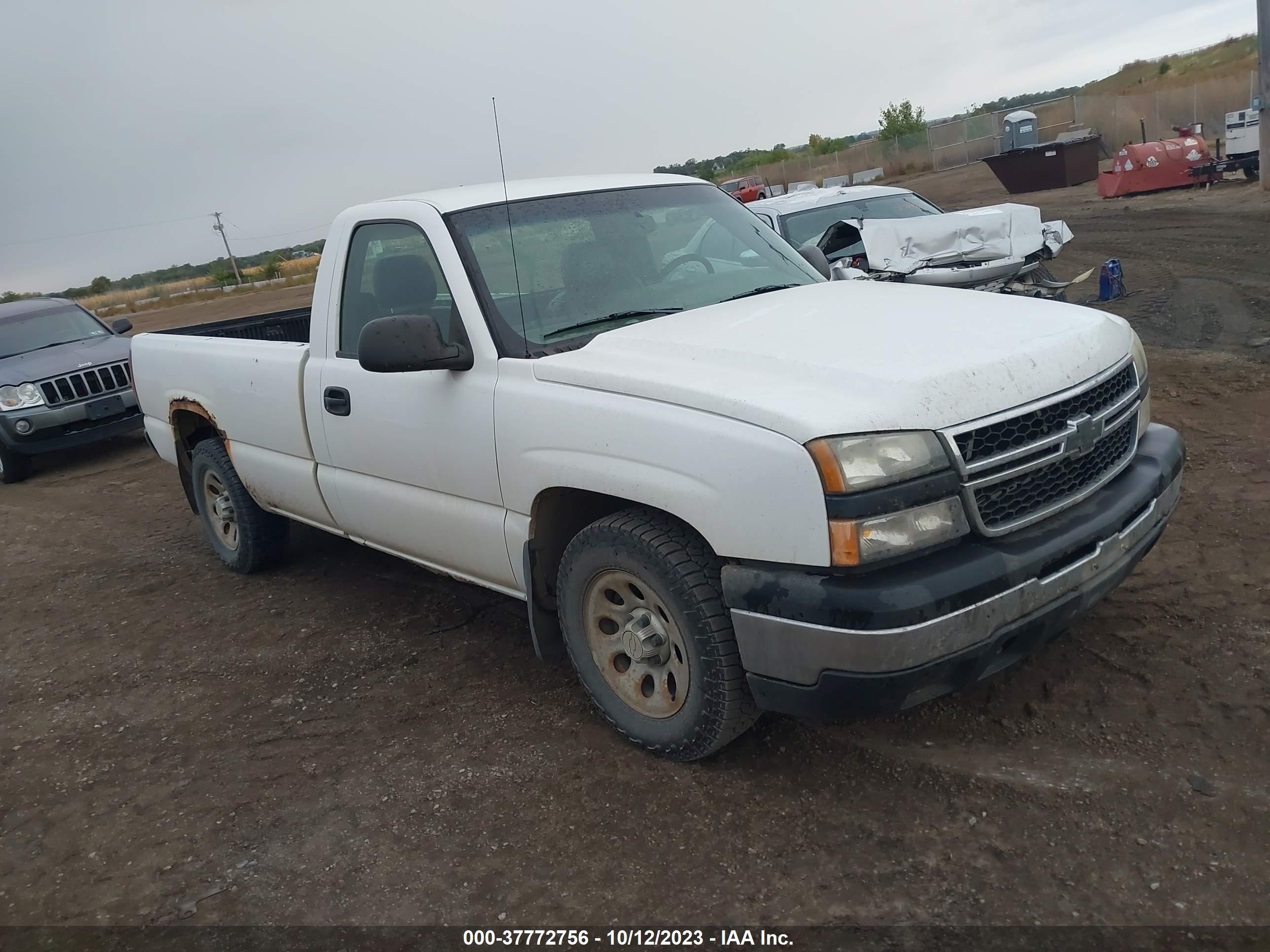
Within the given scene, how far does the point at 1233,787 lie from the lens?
9.95 feet

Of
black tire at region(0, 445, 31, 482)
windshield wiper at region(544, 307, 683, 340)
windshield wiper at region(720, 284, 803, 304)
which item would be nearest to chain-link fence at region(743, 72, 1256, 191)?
black tire at region(0, 445, 31, 482)

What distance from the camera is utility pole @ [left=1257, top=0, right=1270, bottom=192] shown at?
56.5 ft

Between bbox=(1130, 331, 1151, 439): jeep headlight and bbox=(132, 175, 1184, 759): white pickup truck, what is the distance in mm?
26

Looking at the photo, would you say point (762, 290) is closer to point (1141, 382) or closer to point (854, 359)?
point (854, 359)

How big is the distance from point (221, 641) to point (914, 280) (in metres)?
6.30

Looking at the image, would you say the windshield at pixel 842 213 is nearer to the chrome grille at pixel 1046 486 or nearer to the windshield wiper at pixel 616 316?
the windshield wiper at pixel 616 316

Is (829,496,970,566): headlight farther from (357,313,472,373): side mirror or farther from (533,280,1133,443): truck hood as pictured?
(357,313,472,373): side mirror

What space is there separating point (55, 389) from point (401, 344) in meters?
8.31

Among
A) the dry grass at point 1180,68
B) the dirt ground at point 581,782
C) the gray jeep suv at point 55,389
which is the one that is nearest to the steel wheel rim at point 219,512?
the dirt ground at point 581,782

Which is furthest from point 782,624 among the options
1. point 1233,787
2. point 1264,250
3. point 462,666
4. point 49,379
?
point 1264,250

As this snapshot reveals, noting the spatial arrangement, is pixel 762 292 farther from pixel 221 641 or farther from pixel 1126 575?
pixel 221 641

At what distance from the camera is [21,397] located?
10086 mm

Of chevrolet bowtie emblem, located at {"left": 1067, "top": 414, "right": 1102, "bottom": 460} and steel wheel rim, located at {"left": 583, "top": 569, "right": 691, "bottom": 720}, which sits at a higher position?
chevrolet bowtie emblem, located at {"left": 1067, "top": 414, "right": 1102, "bottom": 460}

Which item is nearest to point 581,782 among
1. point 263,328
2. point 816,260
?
point 816,260
